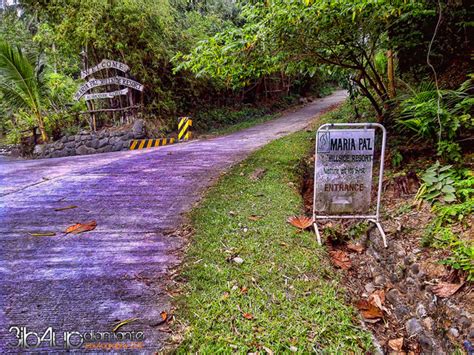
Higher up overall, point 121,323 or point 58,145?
point 58,145

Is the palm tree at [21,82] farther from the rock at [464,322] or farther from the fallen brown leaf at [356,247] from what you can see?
the rock at [464,322]

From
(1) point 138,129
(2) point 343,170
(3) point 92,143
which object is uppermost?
(1) point 138,129

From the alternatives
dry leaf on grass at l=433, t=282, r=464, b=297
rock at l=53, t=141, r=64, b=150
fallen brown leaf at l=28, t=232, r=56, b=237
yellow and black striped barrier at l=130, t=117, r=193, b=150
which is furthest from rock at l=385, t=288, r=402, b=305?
rock at l=53, t=141, r=64, b=150

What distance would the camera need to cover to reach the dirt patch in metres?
2.16

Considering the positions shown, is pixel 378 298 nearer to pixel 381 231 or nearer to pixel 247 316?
pixel 381 231

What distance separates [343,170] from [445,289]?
1336 millimetres

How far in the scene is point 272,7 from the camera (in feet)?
12.6

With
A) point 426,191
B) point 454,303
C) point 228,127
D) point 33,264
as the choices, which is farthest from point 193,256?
point 228,127

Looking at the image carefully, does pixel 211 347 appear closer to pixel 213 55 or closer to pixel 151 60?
pixel 213 55

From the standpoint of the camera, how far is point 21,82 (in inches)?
362

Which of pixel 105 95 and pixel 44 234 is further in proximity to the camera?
pixel 105 95

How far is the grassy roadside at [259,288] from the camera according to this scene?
5.99ft

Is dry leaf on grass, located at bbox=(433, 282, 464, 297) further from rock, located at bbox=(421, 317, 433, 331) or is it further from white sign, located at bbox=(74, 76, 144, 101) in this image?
white sign, located at bbox=(74, 76, 144, 101)

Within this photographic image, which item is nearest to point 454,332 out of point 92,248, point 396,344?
point 396,344
